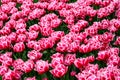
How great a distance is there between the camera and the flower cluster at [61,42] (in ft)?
16.6

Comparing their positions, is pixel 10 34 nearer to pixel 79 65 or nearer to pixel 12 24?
pixel 12 24

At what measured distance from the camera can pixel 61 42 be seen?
18.7ft

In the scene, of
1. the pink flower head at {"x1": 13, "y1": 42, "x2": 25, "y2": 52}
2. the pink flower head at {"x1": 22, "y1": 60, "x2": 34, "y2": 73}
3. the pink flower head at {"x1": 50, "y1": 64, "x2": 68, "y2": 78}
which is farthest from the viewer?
the pink flower head at {"x1": 13, "y1": 42, "x2": 25, "y2": 52}

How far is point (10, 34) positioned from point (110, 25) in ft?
5.69

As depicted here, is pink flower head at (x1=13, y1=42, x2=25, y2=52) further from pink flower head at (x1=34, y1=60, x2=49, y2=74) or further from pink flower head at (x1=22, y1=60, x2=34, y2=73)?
pink flower head at (x1=34, y1=60, x2=49, y2=74)

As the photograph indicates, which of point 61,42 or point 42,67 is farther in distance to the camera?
point 61,42

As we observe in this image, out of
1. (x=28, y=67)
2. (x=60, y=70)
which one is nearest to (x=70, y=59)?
(x=60, y=70)

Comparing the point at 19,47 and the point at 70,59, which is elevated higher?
the point at 70,59

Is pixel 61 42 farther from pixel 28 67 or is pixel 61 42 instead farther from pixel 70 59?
pixel 28 67

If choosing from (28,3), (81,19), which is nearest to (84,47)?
(81,19)

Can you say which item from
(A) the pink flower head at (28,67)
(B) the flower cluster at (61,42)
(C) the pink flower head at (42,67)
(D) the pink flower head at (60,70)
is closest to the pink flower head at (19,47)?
(B) the flower cluster at (61,42)

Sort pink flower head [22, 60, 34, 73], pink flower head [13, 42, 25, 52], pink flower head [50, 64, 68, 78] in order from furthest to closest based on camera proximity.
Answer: pink flower head [13, 42, 25, 52]
pink flower head [22, 60, 34, 73]
pink flower head [50, 64, 68, 78]

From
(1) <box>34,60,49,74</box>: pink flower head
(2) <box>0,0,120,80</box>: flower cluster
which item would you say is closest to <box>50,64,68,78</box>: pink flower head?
(2) <box>0,0,120,80</box>: flower cluster

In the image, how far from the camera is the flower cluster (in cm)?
507
